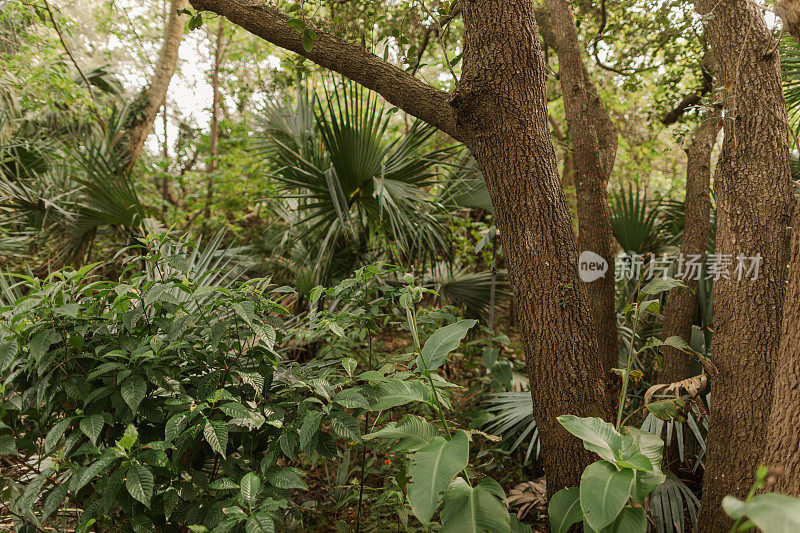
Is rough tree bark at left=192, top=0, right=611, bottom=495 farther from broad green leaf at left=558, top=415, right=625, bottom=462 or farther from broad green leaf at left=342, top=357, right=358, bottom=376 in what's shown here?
broad green leaf at left=342, top=357, right=358, bottom=376

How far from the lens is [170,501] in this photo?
1.42 meters

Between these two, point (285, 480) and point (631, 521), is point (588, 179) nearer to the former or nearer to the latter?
point (631, 521)

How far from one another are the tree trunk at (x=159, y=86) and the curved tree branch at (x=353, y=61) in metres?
3.44

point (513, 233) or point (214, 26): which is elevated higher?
point (214, 26)

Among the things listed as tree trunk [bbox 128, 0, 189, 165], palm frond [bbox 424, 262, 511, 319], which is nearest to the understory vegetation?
palm frond [bbox 424, 262, 511, 319]

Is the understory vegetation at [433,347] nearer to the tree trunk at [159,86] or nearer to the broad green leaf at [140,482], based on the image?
the broad green leaf at [140,482]

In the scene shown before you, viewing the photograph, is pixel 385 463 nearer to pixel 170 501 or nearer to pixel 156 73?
pixel 170 501

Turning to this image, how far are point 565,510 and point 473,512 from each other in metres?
0.37

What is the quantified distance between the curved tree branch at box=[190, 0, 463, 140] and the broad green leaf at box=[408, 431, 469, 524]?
128 cm

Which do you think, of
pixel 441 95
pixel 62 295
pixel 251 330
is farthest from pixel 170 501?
pixel 441 95

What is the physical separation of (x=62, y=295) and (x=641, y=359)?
3484 mm

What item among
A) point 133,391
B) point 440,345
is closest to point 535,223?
point 440,345

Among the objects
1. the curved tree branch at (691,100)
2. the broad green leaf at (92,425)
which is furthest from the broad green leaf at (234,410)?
the curved tree branch at (691,100)

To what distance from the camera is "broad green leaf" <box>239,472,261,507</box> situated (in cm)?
133
